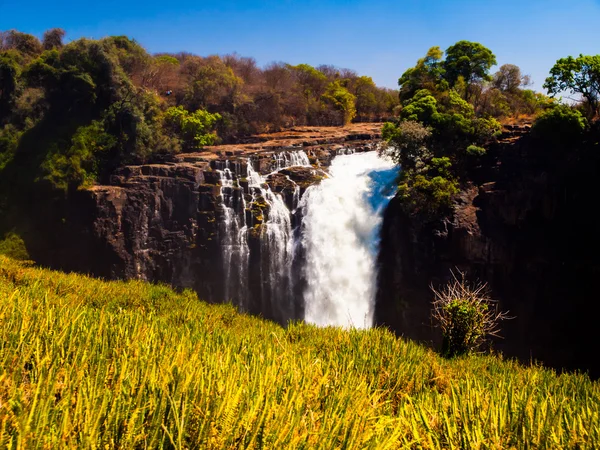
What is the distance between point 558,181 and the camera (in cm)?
1859

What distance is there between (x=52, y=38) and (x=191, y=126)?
24.8 m

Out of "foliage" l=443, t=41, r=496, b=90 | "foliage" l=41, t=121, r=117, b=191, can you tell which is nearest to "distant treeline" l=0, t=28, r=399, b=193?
"foliage" l=41, t=121, r=117, b=191

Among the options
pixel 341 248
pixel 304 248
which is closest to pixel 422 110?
pixel 341 248

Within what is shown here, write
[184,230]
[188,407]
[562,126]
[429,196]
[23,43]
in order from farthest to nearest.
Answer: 1. [23,43]
2. [184,230]
3. [429,196]
4. [562,126]
5. [188,407]

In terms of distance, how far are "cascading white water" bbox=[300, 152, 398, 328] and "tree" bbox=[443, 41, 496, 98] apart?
10.2 meters

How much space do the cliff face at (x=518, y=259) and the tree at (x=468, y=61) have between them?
26.6ft

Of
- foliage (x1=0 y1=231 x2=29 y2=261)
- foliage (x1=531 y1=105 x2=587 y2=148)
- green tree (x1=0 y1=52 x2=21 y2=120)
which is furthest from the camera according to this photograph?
green tree (x1=0 y1=52 x2=21 y2=120)

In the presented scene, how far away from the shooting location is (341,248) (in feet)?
70.1

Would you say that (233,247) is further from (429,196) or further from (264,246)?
(429,196)

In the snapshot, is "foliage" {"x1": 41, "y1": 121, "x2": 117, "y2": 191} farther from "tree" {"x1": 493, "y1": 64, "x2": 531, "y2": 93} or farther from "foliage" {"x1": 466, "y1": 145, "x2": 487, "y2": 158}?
"tree" {"x1": 493, "y1": 64, "x2": 531, "y2": 93}

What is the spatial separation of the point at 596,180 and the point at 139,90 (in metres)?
28.7

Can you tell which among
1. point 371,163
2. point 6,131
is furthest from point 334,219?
point 6,131

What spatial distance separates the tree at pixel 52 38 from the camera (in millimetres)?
40781

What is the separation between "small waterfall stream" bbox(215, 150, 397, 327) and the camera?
68.3 feet
